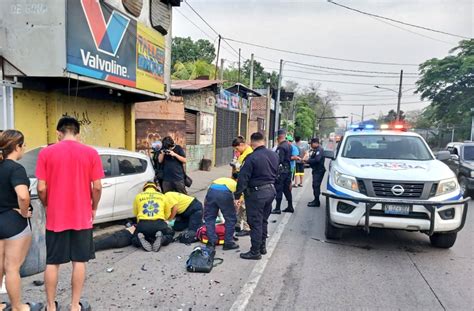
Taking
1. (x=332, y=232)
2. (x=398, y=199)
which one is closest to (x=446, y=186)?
(x=398, y=199)

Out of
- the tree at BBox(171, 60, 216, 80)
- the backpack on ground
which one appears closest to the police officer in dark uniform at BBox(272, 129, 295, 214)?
the backpack on ground

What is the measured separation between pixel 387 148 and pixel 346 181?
5.02 ft

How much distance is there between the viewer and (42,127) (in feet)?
24.7

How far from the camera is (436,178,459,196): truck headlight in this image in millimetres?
5168

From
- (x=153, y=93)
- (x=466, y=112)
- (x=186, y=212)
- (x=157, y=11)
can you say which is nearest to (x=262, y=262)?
(x=186, y=212)

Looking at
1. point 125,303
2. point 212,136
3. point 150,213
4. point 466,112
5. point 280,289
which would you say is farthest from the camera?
point 466,112

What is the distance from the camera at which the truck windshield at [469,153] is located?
36.0 ft

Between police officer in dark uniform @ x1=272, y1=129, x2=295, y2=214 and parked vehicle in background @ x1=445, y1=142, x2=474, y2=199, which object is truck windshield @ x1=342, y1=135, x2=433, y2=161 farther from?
parked vehicle in background @ x1=445, y1=142, x2=474, y2=199

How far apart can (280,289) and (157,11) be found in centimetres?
903

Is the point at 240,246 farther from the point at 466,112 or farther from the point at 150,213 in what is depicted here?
the point at 466,112

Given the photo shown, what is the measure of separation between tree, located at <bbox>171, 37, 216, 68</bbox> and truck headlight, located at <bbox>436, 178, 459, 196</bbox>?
42.8m

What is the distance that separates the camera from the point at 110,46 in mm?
7648

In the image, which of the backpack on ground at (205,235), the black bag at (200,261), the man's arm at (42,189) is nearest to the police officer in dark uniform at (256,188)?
the black bag at (200,261)

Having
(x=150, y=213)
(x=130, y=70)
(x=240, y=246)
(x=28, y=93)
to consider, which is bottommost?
(x=240, y=246)
